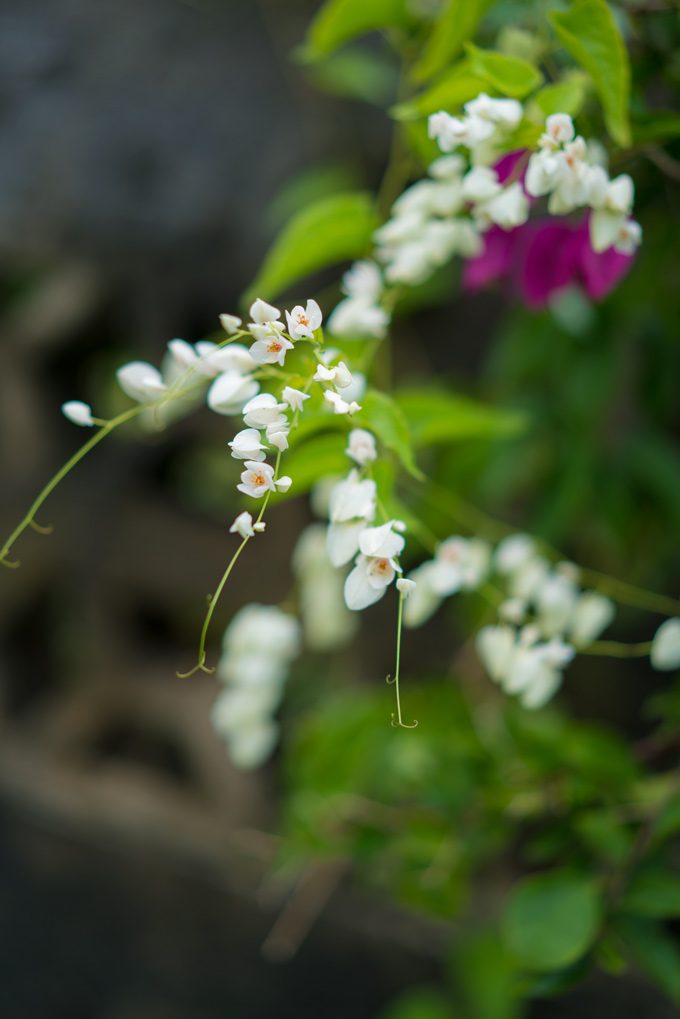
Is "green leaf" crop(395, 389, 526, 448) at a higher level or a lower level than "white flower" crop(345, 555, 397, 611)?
lower

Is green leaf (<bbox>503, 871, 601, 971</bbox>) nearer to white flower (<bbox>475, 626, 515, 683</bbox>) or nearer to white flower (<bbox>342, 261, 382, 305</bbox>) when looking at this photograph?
white flower (<bbox>475, 626, 515, 683</bbox>)

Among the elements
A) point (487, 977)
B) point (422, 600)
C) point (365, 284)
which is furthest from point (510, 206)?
point (487, 977)

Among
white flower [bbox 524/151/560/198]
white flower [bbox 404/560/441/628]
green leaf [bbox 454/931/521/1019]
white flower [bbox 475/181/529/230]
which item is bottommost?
green leaf [bbox 454/931/521/1019]

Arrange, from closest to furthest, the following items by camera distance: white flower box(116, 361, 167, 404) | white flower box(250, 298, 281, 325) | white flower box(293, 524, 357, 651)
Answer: white flower box(250, 298, 281, 325) < white flower box(116, 361, 167, 404) < white flower box(293, 524, 357, 651)

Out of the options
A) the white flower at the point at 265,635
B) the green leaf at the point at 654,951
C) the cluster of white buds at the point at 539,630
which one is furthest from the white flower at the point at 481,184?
the green leaf at the point at 654,951

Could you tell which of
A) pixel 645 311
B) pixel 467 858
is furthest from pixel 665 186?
pixel 467 858

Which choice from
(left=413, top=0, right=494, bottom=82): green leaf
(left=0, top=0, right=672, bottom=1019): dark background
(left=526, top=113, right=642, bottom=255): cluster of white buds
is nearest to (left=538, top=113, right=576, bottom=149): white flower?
(left=526, top=113, right=642, bottom=255): cluster of white buds

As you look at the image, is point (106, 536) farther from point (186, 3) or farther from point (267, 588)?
point (186, 3)
